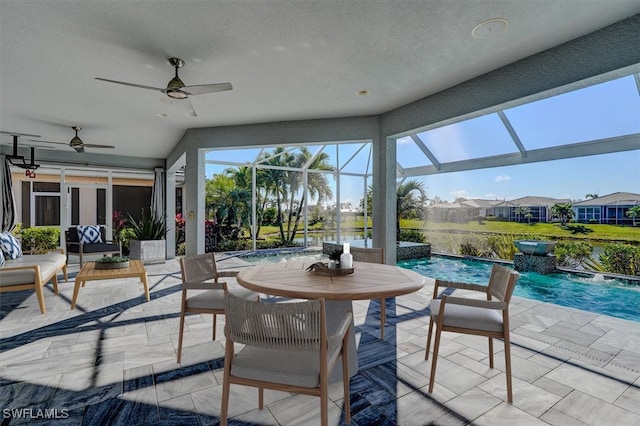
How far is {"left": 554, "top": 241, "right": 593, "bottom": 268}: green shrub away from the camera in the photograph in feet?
19.9

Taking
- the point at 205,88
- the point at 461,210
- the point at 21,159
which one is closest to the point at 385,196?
the point at 205,88

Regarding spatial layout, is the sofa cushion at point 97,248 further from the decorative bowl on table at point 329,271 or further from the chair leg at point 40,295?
the decorative bowl on table at point 329,271

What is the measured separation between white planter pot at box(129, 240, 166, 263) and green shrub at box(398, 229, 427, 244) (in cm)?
625

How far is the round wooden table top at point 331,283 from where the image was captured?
5.65 feet

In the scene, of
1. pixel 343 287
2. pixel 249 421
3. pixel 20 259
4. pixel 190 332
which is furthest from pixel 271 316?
pixel 20 259

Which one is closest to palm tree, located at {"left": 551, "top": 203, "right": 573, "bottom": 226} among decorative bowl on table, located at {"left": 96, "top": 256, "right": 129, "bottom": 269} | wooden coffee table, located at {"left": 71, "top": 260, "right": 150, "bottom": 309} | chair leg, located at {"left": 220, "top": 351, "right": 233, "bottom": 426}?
chair leg, located at {"left": 220, "top": 351, "right": 233, "bottom": 426}

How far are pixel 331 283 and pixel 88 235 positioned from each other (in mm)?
6555

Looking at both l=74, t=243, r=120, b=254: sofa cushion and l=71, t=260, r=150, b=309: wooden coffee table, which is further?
l=74, t=243, r=120, b=254: sofa cushion

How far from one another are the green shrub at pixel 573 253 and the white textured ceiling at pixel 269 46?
486 centimetres

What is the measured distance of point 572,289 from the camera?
17.2 feet

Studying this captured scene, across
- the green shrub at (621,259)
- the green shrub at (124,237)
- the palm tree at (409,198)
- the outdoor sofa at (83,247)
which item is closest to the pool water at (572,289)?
the green shrub at (621,259)

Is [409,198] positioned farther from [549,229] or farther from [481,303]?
[481,303]

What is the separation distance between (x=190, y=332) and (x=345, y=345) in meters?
1.91

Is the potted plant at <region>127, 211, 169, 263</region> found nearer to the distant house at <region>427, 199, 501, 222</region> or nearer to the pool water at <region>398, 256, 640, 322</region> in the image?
the pool water at <region>398, 256, 640, 322</region>
